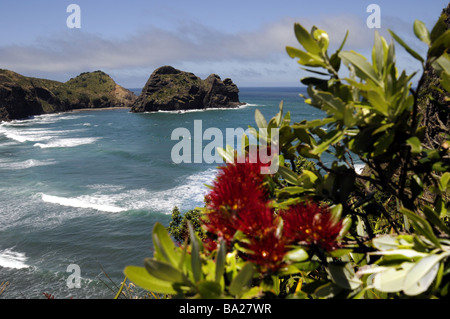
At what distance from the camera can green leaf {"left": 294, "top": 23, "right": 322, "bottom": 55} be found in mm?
1234

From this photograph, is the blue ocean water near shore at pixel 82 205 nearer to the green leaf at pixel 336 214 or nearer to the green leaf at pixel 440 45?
the green leaf at pixel 336 214

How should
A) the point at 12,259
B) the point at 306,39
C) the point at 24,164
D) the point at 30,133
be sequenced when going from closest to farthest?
the point at 306,39 < the point at 12,259 < the point at 24,164 < the point at 30,133

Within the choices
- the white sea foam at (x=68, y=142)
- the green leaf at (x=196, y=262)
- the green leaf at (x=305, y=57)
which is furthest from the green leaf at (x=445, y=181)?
the white sea foam at (x=68, y=142)

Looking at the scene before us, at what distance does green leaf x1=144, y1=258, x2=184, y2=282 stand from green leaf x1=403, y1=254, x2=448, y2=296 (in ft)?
2.05

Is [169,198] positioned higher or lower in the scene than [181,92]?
lower

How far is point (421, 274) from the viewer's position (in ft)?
3.15

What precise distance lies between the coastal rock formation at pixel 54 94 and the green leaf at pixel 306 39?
79092 millimetres

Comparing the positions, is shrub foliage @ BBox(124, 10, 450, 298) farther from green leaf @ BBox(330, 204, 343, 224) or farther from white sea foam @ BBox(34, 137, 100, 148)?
white sea foam @ BBox(34, 137, 100, 148)

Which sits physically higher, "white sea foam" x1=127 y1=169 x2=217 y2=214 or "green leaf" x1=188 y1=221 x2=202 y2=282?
"green leaf" x1=188 y1=221 x2=202 y2=282

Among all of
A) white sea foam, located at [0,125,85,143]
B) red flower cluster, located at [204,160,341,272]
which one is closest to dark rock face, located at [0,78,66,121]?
white sea foam, located at [0,125,85,143]

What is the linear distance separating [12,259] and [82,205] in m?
6.61

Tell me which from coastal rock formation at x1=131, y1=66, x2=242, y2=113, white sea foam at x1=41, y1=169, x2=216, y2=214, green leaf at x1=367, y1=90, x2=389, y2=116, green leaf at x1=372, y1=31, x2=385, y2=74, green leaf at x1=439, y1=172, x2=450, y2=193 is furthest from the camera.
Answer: coastal rock formation at x1=131, y1=66, x2=242, y2=113

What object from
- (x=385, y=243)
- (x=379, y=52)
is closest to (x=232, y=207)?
(x=385, y=243)

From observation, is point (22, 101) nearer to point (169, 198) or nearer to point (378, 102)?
point (169, 198)
